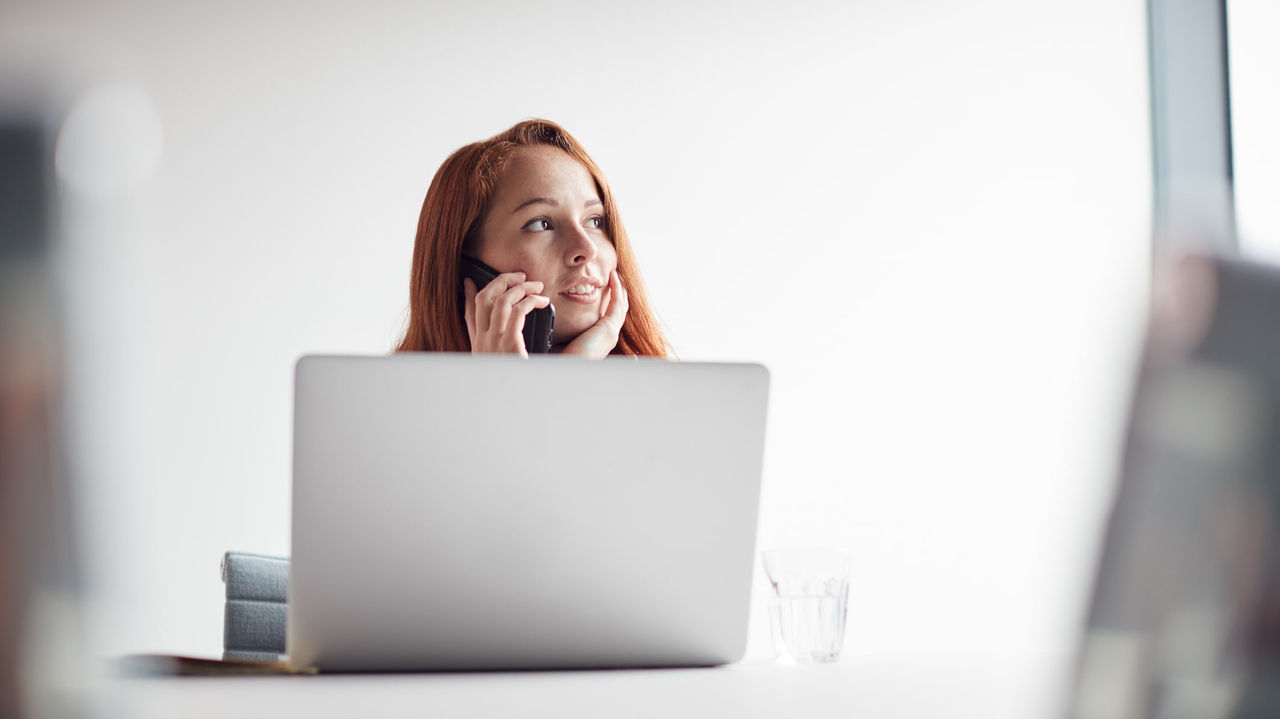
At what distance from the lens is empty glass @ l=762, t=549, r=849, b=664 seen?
1071mm

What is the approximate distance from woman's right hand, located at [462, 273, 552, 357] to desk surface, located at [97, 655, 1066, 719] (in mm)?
1034

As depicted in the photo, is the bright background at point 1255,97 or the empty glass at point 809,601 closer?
the empty glass at point 809,601

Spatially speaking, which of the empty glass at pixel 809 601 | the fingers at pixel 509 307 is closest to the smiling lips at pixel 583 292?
the fingers at pixel 509 307

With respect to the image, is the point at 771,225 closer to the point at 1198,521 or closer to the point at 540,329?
the point at 540,329

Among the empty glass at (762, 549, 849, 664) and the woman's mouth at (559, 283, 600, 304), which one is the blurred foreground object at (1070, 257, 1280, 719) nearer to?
the empty glass at (762, 549, 849, 664)

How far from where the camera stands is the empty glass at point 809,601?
1.07 meters

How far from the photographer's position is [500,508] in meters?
0.83

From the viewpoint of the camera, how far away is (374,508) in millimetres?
816

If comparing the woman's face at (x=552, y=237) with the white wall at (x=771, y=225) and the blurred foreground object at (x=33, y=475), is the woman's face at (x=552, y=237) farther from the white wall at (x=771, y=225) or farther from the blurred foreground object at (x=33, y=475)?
the blurred foreground object at (x=33, y=475)

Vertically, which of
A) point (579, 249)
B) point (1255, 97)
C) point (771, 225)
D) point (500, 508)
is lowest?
point (500, 508)

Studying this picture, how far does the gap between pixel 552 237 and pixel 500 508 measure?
1.25 meters

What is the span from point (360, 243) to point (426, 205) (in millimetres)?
1039

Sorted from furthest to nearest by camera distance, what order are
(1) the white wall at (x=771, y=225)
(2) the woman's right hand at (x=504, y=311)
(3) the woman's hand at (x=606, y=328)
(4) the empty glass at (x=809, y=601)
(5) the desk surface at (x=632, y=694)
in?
(1) the white wall at (x=771, y=225), (3) the woman's hand at (x=606, y=328), (2) the woman's right hand at (x=504, y=311), (4) the empty glass at (x=809, y=601), (5) the desk surface at (x=632, y=694)

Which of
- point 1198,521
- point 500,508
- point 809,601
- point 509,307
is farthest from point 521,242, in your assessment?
point 1198,521
